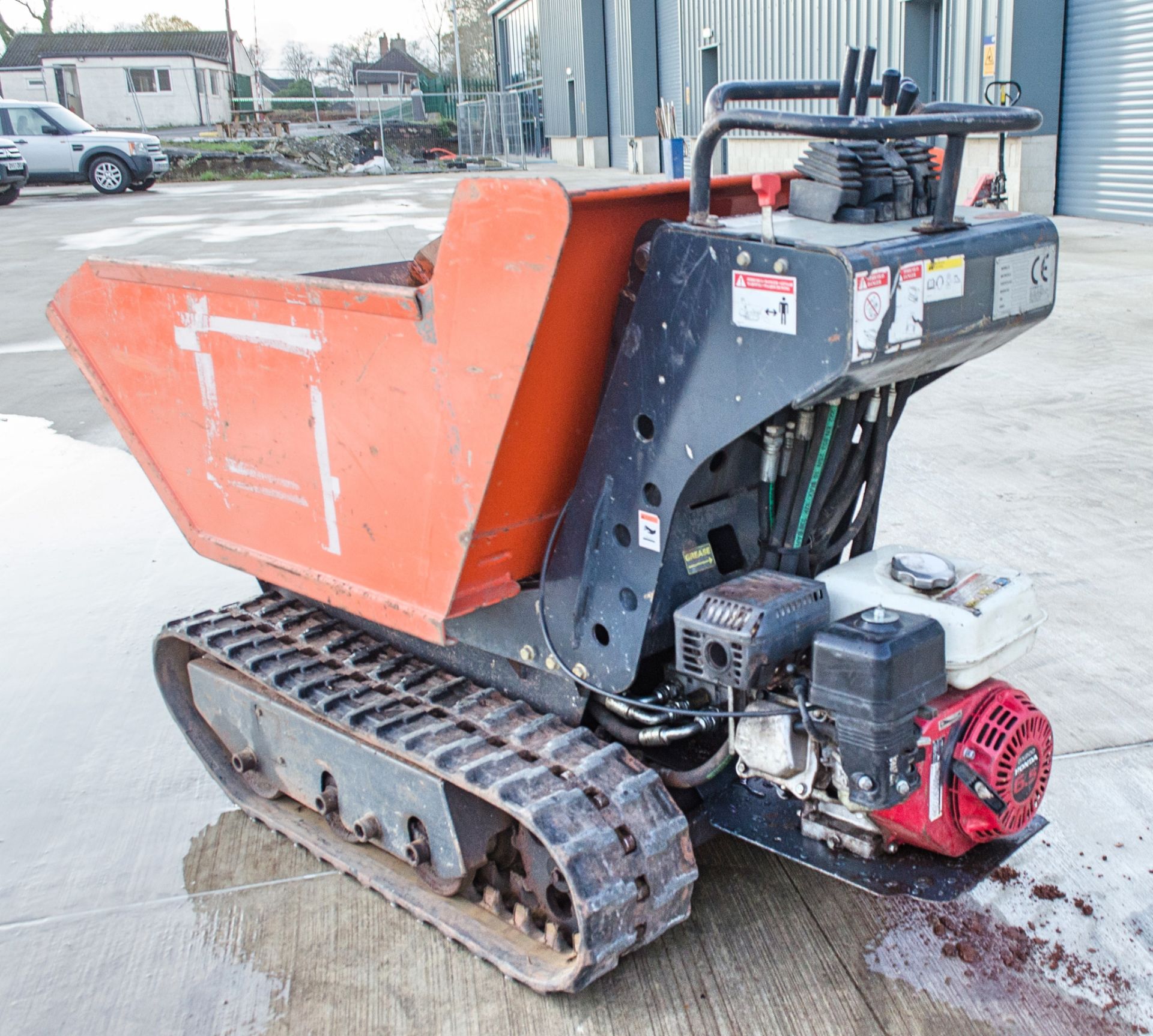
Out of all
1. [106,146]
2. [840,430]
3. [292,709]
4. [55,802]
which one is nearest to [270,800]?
[292,709]

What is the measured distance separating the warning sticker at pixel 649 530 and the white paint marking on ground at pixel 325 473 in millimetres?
765

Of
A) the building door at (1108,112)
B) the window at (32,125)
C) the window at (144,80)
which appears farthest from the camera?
the window at (144,80)

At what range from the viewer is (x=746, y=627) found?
2.28 m

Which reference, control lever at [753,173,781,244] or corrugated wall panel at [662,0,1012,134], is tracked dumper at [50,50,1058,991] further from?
corrugated wall panel at [662,0,1012,134]

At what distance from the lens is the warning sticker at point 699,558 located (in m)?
2.62

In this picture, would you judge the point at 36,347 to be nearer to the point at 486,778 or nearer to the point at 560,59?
the point at 486,778

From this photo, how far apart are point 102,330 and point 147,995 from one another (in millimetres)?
1738

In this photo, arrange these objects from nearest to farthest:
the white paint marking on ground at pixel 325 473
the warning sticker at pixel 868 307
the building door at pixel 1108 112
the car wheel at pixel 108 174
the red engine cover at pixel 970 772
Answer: the warning sticker at pixel 868 307
the red engine cover at pixel 970 772
the white paint marking on ground at pixel 325 473
the building door at pixel 1108 112
the car wheel at pixel 108 174

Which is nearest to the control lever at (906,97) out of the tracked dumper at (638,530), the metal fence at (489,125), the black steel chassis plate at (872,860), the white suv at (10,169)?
the tracked dumper at (638,530)

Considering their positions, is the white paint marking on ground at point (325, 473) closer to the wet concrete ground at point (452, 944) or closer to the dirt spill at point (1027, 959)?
the wet concrete ground at point (452, 944)

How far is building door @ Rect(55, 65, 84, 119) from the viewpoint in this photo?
60.8 meters

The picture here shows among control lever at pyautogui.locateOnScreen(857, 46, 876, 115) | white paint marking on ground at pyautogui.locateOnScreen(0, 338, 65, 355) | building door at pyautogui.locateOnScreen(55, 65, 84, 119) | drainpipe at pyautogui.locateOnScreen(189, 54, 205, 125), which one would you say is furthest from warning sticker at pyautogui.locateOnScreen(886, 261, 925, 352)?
drainpipe at pyautogui.locateOnScreen(189, 54, 205, 125)

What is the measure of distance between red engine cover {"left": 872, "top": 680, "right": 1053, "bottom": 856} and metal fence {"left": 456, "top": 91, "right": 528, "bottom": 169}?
34.9 m

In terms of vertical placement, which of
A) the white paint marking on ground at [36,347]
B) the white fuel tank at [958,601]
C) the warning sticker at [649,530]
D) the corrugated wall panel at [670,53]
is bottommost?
the white paint marking on ground at [36,347]
